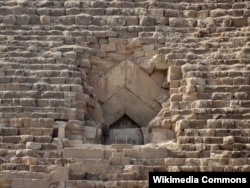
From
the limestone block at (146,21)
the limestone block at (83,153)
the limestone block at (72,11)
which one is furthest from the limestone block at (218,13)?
the limestone block at (83,153)

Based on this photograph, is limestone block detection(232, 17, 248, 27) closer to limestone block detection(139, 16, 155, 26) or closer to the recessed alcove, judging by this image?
limestone block detection(139, 16, 155, 26)

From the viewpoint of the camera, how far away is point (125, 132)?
14.7 m

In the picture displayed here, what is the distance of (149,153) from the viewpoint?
13453mm

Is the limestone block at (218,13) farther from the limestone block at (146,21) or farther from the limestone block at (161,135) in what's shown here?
the limestone block at (161,135)

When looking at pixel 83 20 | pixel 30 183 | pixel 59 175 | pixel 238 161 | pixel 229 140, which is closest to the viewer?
pixel 30 183

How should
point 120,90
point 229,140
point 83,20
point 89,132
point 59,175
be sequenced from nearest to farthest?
point 59,175, point 229,140, point 89,132, point 120,90, point 83,20

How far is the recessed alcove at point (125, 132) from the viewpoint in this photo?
47.6 feet

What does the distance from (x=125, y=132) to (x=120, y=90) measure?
77cm

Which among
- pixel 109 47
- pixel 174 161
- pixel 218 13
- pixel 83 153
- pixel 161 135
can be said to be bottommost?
pixel 174 161

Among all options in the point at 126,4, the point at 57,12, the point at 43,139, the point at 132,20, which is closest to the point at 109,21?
the point at 132,20

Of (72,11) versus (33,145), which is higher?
(72,11)

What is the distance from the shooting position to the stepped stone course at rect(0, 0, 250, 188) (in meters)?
13.2

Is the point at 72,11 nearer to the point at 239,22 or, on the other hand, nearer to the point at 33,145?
the point at 239,22

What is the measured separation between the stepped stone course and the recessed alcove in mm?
19
